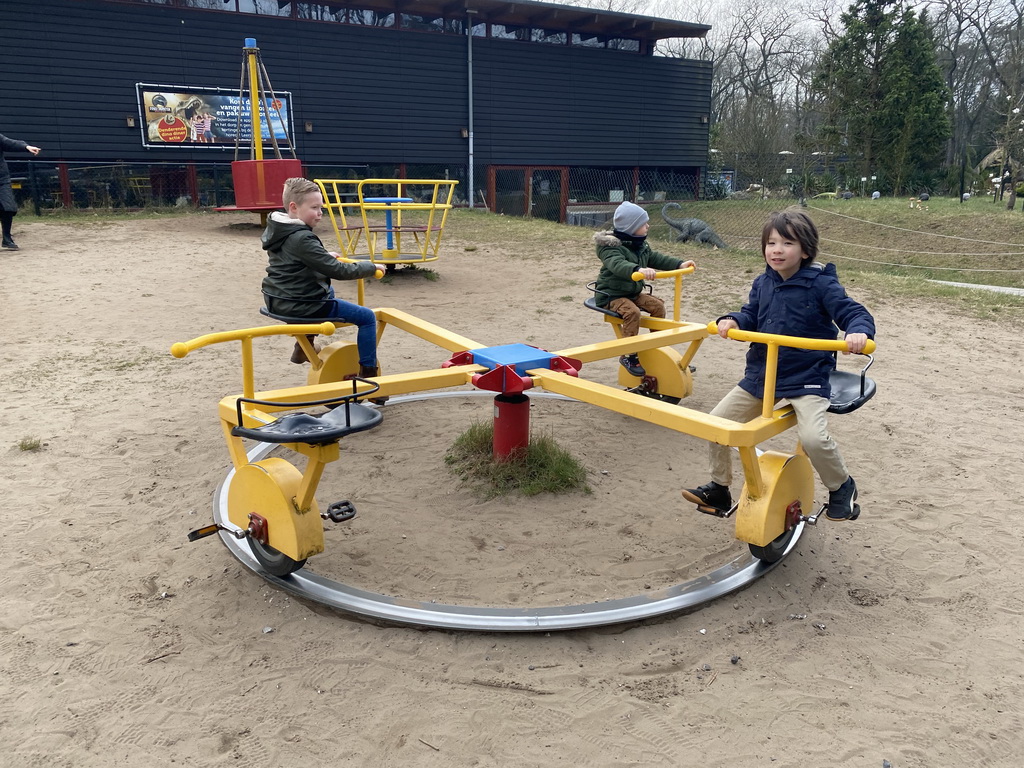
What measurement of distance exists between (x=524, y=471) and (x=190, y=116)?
14271mm

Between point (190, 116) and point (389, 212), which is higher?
point (190, 116)

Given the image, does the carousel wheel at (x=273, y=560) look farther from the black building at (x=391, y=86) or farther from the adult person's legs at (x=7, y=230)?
the black building at (x=391, y=86)

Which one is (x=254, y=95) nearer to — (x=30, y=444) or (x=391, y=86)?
(x=391, y=86)

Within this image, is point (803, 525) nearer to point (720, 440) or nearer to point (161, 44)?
point (720, 440)

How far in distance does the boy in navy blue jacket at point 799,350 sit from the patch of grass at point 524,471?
79 cm

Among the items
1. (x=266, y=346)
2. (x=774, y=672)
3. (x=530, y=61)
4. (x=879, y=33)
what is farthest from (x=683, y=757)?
(x=879, y=33)

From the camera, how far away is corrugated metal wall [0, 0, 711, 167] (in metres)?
14.1

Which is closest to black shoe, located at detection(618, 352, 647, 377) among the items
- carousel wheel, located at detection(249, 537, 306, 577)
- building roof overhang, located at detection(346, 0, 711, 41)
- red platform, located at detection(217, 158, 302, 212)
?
carousel wheel, located at detection(249, 537, 306, 577)

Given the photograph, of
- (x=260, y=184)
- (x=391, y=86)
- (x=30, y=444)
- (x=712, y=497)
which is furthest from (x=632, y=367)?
(x=391, y=86)

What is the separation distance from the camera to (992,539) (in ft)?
10.2

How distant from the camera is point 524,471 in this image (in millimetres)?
3506

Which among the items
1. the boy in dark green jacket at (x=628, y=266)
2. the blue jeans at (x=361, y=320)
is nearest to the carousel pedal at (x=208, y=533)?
the blue jeans at (x=361, y=320)

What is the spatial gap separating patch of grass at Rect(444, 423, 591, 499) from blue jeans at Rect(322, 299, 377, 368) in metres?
0.71

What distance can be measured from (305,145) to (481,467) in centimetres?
1436
